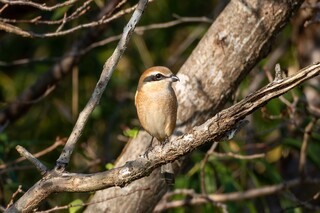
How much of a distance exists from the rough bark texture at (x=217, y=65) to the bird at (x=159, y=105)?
0.12 meters

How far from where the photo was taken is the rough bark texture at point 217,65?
4.67 m

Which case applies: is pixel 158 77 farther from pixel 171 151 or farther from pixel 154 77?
pixel 171 151

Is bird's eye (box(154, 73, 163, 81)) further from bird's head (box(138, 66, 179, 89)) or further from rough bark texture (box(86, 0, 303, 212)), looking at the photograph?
rough bark texture (box(86, 0, 303, 212))

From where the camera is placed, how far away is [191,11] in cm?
802

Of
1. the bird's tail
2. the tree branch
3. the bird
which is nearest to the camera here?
the bird's tail

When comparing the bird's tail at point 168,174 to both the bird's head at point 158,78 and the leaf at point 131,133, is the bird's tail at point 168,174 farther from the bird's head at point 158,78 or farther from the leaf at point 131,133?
the bird's head at point 158,78

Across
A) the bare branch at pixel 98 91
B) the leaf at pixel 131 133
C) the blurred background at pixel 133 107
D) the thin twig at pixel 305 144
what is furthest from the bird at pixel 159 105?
the thin twig at pixel 305 144

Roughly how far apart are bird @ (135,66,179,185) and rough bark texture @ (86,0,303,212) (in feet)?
0.38

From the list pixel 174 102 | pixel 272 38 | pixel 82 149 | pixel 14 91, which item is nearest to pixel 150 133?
pixel 174 102

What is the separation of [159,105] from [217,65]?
47 centimetres

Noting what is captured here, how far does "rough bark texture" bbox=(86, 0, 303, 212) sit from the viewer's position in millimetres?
4672

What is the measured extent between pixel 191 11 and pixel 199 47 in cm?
330

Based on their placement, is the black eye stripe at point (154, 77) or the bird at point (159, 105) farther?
the black eye stripe at point (154, 77)

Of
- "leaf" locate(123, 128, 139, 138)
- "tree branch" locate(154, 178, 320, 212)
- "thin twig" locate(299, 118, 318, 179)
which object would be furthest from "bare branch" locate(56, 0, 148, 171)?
"thin twig" locate(299, 118, 318, 179)
